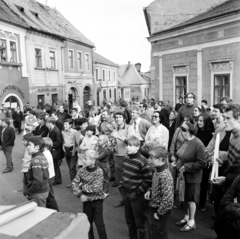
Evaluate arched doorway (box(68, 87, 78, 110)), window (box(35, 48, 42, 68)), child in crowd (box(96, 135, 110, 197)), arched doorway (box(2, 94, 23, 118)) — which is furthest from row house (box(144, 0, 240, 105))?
arched doorway (box(68, 87, 78, 110))

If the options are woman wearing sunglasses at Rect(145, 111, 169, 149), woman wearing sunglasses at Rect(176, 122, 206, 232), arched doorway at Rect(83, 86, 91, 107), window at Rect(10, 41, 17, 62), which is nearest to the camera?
woman wearing sunglasses at Rect(176, 122, 206, 232)

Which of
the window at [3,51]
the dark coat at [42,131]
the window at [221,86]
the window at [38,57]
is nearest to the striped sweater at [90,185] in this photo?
the dark coat at [42,131]

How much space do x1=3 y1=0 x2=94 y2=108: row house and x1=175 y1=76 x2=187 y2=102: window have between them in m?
11.6

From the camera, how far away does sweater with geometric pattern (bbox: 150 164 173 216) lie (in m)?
3.15

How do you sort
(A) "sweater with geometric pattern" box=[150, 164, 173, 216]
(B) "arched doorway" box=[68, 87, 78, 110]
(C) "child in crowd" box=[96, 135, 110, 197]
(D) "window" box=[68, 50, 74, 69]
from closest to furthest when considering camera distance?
1. (A) "sweater with geometric pattern" box=[150, 164, 173, 216]
2. (C) "child in crowd" box=[96, 135, 110, 197]
3. (D) "window" box=[68, 50, 74, 69]
4. (B) "arched doorway" box=[68, 87, 78, 110]

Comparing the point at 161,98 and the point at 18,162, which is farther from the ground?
the point at 161,98

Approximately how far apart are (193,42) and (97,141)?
839 centimetres

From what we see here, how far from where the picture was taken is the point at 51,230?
1690mm

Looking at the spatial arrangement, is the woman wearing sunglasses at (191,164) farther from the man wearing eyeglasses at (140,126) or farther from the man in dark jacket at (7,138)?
the man in dark jacket at (7,138)

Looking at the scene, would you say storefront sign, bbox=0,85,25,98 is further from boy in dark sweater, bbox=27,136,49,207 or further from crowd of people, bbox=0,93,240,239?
boy in dark sweater, bbox=27,136,49,207

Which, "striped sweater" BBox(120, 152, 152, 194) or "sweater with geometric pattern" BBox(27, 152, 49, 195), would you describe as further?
"sweater with geometric pattern" BBox(27, 152, 49, 195)

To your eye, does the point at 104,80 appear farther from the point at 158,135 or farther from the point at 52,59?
the point at 158,135

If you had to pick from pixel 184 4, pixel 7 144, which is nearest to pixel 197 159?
pixel 7 144

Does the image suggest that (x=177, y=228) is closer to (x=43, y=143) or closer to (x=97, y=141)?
(x=97, y=141)
